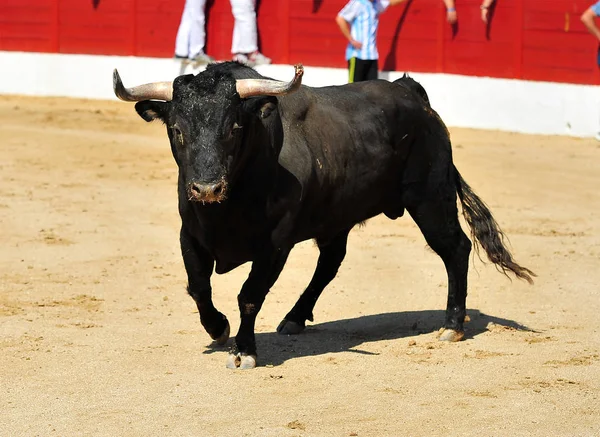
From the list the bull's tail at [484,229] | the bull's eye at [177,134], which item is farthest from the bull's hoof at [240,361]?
the bull's tail at [484,229]

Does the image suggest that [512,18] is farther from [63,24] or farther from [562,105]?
[63,24]

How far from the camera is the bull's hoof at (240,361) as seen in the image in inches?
217

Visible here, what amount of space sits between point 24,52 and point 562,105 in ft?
22.2

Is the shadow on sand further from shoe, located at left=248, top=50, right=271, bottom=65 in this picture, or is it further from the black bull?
shoe, located at left=248, top=50, right=271, bottom=65

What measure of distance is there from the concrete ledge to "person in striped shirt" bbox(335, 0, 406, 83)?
120cm

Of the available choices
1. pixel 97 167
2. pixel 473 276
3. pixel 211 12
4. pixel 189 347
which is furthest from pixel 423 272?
pixel 211 12

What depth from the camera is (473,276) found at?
771cm

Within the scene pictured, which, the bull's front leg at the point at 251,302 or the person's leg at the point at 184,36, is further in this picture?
the person's leg at the point at 184,36

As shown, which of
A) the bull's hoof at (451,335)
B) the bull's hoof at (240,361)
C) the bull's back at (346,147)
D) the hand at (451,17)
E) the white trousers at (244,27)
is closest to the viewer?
the bull's hoof at (240,361)

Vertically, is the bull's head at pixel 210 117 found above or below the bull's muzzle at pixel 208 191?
above

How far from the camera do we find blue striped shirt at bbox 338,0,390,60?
12766 mm

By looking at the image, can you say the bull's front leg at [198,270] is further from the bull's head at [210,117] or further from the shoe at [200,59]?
the shoe at [200,59]

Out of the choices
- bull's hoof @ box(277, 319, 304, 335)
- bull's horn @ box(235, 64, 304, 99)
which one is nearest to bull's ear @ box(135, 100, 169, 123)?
bull's horn @ box(235, 64, 304, 99)

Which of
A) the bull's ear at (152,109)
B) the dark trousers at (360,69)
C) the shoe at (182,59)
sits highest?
the bull's ear at (152,109)
